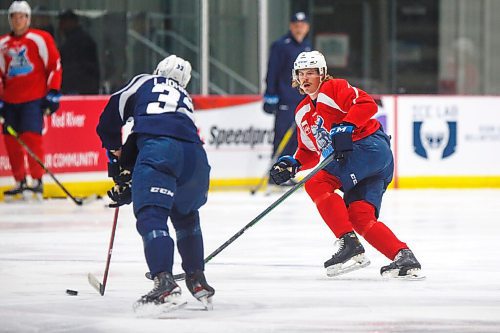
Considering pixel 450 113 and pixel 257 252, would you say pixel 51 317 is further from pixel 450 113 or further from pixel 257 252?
pixel 450 113

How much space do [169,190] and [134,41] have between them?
7.16 m

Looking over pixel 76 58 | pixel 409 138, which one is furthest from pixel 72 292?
pixel 409 138

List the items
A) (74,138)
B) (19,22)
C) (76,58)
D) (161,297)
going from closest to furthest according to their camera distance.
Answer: (161,297)
(19,22)
(74,138)
(76,58)

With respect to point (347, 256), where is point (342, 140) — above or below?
above

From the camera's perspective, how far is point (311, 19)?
13.7 metres

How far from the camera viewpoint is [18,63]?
9969 millimetres

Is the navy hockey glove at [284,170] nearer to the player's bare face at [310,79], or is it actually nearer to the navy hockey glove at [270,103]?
the player's bare face at [310,79]

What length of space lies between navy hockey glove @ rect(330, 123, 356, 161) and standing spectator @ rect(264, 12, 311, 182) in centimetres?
538

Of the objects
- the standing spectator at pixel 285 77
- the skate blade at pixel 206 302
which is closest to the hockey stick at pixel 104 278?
the skate blade at pixel 206 302

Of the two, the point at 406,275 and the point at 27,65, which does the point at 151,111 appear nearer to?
the point at 406,275

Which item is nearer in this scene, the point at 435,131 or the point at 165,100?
the point at 165,100

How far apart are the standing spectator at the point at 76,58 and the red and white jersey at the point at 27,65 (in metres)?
1.01

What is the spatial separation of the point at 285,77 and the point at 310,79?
17.3 ft

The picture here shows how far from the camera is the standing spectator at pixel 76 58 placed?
11062 millimetres
